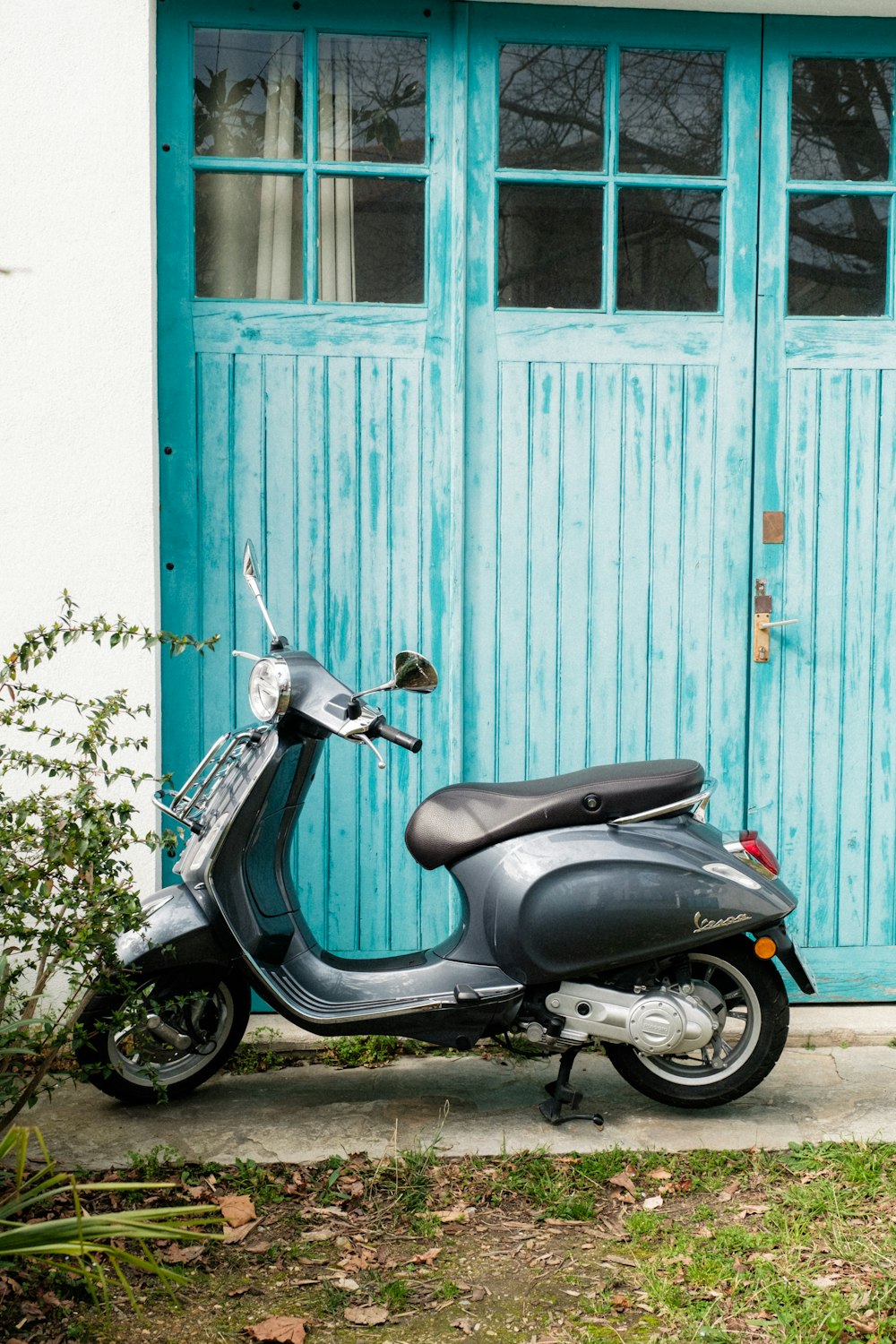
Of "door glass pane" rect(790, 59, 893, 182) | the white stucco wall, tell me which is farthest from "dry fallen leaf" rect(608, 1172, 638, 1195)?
"door glass pane" rect(790, 59, 893, 182)

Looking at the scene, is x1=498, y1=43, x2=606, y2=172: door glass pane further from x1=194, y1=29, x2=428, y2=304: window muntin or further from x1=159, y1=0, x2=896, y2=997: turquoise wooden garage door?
x1=194, y1=29, x2=428, y2=304: window muntin

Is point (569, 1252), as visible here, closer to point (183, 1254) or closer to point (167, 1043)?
point (183, 1254)

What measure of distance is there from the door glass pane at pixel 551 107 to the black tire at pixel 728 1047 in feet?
8.57

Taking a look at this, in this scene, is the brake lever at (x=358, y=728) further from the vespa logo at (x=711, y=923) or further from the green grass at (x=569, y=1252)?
the green grass at (x=569, y=1252)

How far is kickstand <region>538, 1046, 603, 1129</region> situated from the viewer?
11.1 feet

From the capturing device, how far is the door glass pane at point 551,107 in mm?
4156

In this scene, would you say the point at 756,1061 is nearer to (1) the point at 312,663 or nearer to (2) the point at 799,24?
(1) the point at 312,663

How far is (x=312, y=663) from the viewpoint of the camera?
11.0ft

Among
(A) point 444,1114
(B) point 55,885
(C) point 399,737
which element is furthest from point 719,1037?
(B) point 55,885

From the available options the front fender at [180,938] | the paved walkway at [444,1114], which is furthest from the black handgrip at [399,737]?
the paved walkway at [444,1114]

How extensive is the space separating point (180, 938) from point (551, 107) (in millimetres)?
2915

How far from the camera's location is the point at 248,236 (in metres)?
4.15

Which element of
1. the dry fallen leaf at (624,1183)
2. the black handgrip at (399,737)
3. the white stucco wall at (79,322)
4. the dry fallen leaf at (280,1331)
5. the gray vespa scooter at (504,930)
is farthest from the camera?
the white stucco wall at (79,322)

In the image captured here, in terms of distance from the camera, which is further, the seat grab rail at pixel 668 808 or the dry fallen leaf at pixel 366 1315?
the seat grab rail at pixel 668 808
